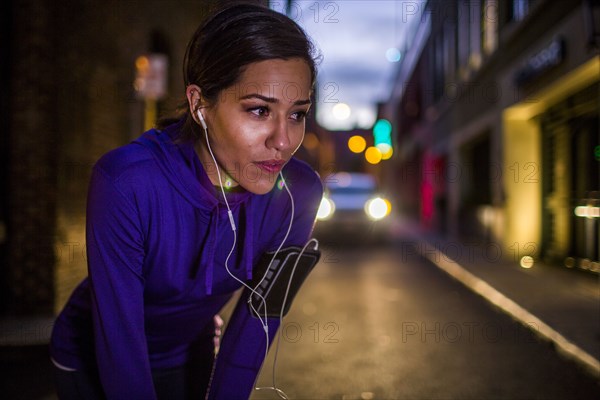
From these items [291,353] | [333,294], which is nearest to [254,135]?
[291,353]

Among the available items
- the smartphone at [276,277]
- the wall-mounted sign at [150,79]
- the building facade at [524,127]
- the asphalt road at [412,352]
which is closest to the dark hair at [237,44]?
the smartphone at [276,277]

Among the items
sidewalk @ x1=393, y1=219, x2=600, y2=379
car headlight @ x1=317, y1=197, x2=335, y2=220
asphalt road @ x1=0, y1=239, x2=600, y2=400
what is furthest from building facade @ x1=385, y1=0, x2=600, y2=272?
car headlight @ x1=317, y1=197, x2=335, y2=220

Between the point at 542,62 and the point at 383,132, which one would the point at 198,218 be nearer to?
the point at 542,62

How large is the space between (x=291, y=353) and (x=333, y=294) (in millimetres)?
3188

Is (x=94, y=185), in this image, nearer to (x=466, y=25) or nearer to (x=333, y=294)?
(x=333, y=294)

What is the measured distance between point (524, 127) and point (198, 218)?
12.2 metres

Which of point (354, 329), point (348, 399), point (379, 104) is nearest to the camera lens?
point (348, 399)

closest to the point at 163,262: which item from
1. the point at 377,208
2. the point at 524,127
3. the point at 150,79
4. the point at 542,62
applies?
the point at 150,79

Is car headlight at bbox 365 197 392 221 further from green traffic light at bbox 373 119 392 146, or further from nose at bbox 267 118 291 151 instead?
nose at bbox 267 118 291 151

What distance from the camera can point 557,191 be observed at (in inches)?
436

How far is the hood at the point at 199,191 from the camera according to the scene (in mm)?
1627

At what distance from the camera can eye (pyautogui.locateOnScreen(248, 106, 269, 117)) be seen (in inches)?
66.3

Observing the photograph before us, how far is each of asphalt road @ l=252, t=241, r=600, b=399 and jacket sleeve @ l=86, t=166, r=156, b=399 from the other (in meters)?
2.37

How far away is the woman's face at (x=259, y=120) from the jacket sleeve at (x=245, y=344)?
257 millimetres
